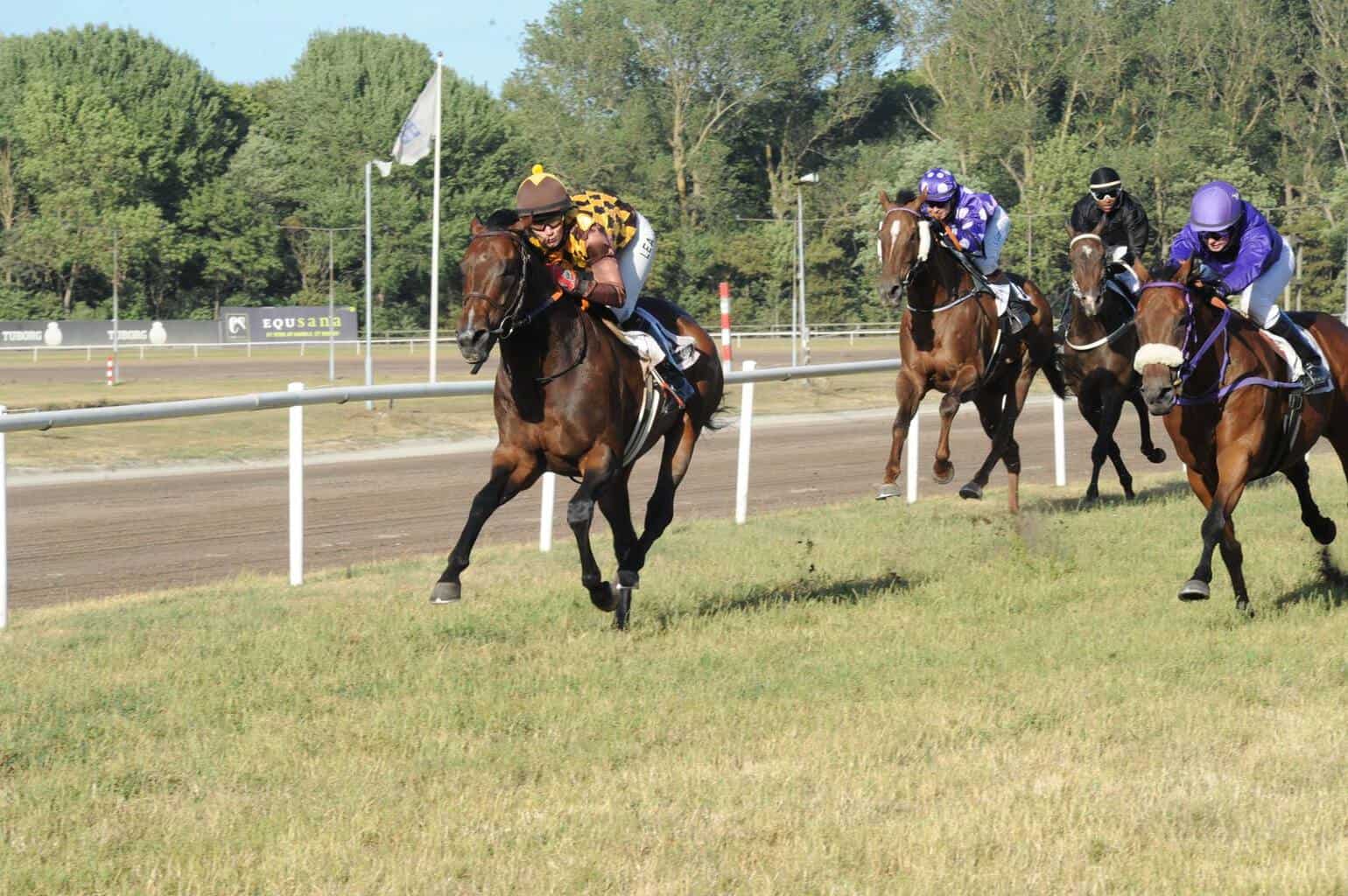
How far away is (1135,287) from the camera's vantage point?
11.8 m

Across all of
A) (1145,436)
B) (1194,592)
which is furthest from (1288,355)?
(1145,436)

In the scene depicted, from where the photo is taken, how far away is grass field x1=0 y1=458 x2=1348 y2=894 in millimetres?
4215

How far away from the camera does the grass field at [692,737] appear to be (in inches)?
166

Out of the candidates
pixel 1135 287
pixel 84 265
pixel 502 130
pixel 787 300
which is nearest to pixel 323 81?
pixel 502 130

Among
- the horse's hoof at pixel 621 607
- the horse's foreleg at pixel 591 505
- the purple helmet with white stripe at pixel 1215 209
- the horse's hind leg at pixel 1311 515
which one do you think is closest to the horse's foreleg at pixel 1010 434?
the horse's hind leg at pixel 1311 515

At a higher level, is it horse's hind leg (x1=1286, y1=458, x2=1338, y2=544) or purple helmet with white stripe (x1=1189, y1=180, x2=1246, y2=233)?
purple helmet with white stripe (x1=1189, y1=180, x2=1246, y2=233)

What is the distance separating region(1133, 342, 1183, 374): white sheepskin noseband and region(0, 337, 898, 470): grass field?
1371 centimetres

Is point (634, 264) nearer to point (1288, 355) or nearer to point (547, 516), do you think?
point (547, 516)

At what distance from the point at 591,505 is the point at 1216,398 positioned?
3001 millimetres

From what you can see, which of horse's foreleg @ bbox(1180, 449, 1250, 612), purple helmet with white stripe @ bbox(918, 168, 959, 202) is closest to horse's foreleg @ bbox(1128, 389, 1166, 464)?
purple helmet with white stripe @ bbox(918, 168, 959, 202)

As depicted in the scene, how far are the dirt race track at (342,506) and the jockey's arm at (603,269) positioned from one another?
2.00 meters

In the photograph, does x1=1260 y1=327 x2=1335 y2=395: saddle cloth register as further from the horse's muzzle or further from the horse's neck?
the horse's muzzle

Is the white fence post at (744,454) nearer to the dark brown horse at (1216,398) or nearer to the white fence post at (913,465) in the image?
the white fence post at (913,465)

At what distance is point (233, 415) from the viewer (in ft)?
79.7
